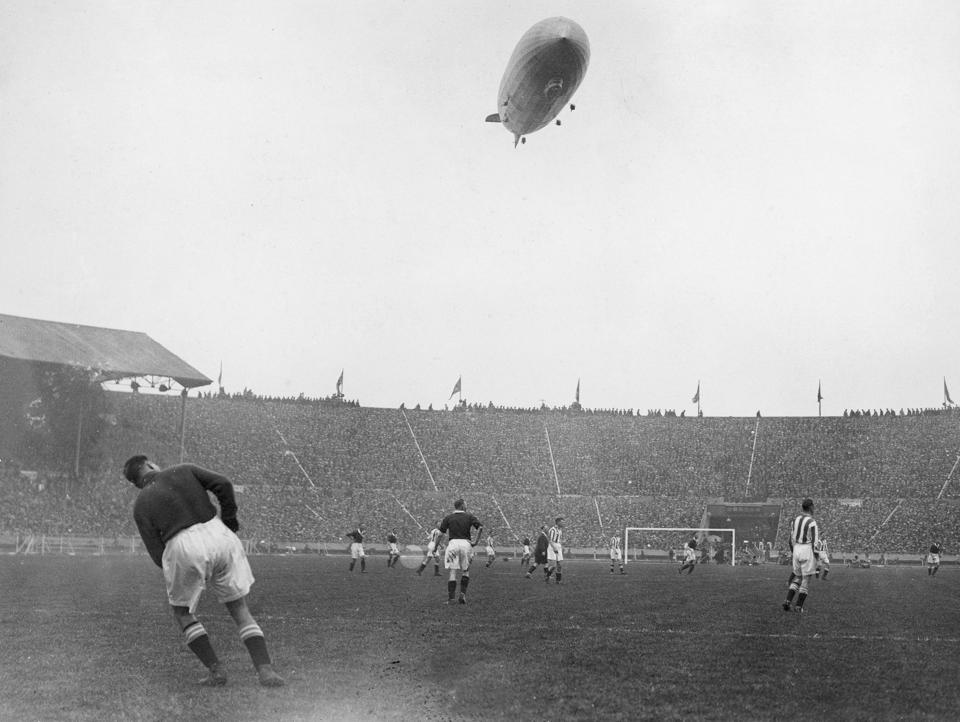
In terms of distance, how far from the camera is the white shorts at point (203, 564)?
735 cm

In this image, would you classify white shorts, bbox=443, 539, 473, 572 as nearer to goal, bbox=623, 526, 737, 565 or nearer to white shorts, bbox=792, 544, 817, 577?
white shorts, bbox=792, 544, 817, 577

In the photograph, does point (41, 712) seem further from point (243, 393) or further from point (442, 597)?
point (243, 393)

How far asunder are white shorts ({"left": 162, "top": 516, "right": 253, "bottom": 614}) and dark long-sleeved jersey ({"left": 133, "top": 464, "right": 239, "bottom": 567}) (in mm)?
68

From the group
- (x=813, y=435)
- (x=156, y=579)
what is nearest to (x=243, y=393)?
(x=813, y=435)

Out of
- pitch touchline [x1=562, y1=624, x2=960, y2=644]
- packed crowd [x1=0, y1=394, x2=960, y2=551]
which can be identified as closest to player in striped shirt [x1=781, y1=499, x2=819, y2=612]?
pitch touchline [x1=562, y1=624, x2=960, y2=644]

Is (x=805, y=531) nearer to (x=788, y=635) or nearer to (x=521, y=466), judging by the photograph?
(x=788, y=635)

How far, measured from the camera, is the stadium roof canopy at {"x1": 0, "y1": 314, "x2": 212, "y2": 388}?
4753cm

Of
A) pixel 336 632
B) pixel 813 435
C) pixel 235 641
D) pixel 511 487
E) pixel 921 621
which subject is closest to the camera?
pixel 235 641

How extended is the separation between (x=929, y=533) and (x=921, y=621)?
42.0 meters

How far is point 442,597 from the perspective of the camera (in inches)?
713

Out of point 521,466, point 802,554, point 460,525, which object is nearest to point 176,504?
point 460,525

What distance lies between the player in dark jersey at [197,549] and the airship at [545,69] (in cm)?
1942

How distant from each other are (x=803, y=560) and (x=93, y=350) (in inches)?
1691

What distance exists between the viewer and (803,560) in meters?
16.4
